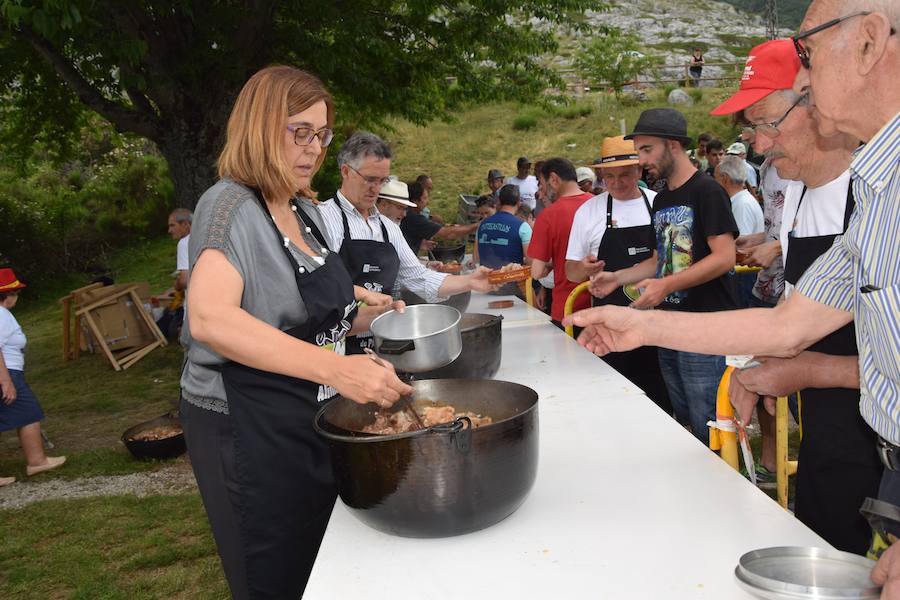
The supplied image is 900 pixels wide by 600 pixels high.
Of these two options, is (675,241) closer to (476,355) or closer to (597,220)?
(597,220)

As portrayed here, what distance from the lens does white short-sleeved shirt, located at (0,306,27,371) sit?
17.3 ft

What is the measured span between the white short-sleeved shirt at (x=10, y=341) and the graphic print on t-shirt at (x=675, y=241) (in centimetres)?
438

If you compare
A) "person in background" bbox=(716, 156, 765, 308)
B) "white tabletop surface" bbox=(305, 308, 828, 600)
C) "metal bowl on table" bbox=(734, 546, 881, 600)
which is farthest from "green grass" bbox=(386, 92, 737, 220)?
"metal bowl on table" bbox=(734, 546, 881, 600)

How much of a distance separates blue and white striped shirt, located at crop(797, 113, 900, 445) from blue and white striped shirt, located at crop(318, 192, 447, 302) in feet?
7.15

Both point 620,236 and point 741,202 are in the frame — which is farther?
point 741,202

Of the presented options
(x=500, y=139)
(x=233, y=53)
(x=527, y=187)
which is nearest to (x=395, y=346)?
(x=233, y=53)

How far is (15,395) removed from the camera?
205 inches

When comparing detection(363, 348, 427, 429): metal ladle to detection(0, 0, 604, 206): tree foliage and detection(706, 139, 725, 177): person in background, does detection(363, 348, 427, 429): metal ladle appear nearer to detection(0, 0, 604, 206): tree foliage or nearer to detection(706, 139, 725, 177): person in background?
detection(0, 0, 604, 206): tree foliage

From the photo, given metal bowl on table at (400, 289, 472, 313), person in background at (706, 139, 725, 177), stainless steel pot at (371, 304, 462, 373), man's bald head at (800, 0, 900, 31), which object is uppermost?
man's bald head at (800, 0, 900, 31)

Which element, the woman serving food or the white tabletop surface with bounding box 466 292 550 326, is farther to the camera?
the white tabletop surface with bounding box 466 292 550 326

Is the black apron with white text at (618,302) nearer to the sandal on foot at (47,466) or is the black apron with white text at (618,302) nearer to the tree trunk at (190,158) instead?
the sandal on foot at (47,466)

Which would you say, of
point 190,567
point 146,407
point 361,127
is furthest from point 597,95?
point 190,567

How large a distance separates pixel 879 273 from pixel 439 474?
84 cm

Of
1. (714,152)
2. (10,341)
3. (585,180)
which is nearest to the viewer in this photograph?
(10,341)
